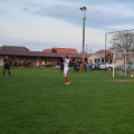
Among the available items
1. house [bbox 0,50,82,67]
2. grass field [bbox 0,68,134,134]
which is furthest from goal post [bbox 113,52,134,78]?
house [bbox 0,50,82,67]

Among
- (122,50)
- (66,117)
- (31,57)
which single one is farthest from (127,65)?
(31,57)

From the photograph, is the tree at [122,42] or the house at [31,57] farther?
the house at [31,57]

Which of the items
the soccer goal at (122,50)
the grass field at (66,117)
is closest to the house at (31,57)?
the soccer goal at (122,50)

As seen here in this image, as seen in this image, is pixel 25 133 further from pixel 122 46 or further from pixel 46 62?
pixel 46 62

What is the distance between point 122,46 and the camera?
71.5ft

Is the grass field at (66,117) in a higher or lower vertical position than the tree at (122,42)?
lower

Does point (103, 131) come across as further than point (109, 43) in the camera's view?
No

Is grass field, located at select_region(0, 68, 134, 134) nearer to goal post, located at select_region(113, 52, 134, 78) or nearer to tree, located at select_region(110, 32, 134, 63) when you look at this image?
goal post, located at select_region(113, 52, 134, 78)

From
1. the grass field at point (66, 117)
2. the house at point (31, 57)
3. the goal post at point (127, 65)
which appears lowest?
the grass field at point (66, 117)

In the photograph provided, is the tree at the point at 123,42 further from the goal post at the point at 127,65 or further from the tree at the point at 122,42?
the goal post at the point at 127,65

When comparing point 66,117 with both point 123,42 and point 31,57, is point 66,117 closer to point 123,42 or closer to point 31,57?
point 123,42

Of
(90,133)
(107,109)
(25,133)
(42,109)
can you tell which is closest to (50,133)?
(25,133)

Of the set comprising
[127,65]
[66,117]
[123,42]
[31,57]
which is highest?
[123,42]

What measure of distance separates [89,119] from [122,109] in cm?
151
